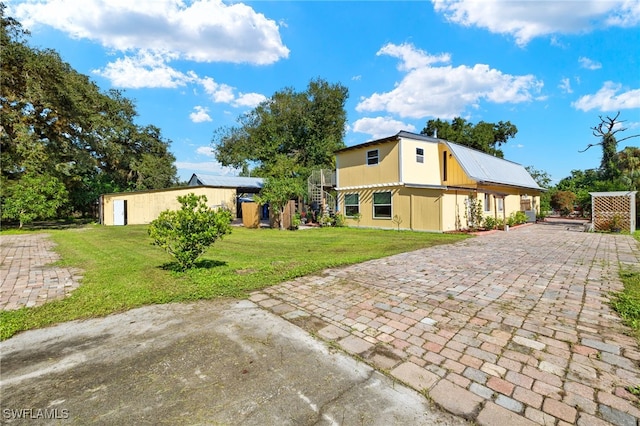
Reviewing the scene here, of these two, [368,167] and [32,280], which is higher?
[368,167]

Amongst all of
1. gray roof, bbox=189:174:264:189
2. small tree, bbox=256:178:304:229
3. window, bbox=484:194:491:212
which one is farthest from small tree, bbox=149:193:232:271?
gray roof, bbox=189:174:264:189

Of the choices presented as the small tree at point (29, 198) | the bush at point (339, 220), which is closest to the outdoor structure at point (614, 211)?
the bush at point (339, 220)

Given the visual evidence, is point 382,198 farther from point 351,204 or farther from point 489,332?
point 489,332

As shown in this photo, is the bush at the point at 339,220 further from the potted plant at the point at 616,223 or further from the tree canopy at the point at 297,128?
the potted plant at the point at 616,223

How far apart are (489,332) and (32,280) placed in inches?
300

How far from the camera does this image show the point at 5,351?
9.23ft

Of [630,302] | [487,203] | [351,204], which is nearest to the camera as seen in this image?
[630,302]

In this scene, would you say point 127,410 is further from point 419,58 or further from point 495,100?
point 495,100

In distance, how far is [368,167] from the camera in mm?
16281

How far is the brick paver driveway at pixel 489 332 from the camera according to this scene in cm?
204

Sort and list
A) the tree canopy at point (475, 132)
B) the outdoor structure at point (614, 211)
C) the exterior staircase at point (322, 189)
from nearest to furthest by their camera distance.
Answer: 1. the outdoor structure at point (614, 211)
2. the exterior staircase at point (322, 189)
3. the tree canopy at point (475, 132)

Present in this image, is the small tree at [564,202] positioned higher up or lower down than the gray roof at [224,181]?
lower down

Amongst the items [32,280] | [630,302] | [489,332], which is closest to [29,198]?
[32,280]

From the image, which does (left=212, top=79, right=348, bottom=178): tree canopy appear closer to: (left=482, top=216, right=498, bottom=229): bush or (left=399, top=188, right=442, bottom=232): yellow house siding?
(left=399, top=188, right=442, bottom=232): yellow house siding
